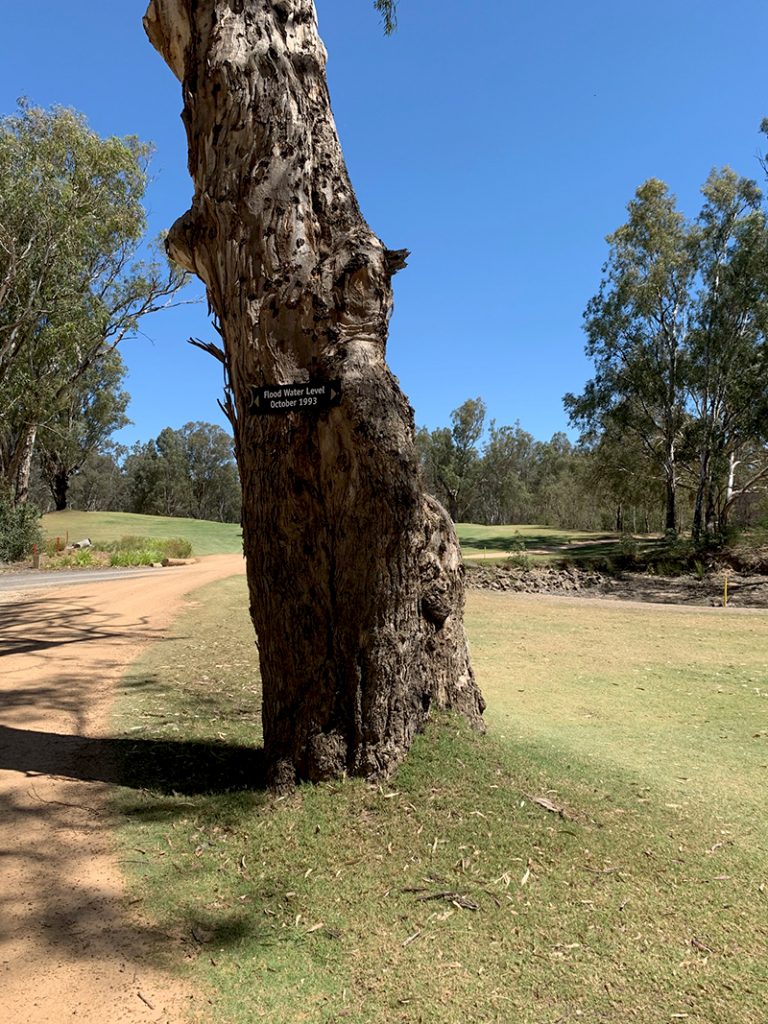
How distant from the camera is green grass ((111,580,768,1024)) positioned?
235cm

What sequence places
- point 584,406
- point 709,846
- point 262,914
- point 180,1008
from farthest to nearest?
→ point 584,406 → point 709,846 → point 262,914 → point 180,1008

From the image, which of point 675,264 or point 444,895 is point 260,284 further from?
point 675,264

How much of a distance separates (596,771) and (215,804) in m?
2.37

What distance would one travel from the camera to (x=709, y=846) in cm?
337

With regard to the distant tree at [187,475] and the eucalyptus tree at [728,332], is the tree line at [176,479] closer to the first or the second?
the distant tree at [187,475]

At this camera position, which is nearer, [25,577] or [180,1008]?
[180,1008]

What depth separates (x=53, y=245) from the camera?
21.1 m

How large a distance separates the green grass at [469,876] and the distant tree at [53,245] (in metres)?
20.6

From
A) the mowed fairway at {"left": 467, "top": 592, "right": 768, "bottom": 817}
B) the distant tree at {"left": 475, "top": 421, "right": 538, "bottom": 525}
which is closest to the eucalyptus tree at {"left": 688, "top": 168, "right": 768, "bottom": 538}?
the mowed fairway at {"left": 467, "top": 592, "right": 768, "bottom": 817}

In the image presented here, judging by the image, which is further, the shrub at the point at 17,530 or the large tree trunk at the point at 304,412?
the shrub at the point at 17,530

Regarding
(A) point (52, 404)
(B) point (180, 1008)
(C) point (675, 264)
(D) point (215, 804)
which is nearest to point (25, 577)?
(A) point (52, 404)

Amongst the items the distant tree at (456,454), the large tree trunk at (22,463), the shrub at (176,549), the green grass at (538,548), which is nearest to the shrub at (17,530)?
the large tree trunk at (22,463)

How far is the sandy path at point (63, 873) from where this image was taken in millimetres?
2309

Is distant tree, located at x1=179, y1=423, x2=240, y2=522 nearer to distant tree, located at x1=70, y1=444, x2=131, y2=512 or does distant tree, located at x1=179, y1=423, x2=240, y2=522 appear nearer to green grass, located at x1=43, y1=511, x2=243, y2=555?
distant tree, located at x1=70, y1=444, x2=131, y2=512
